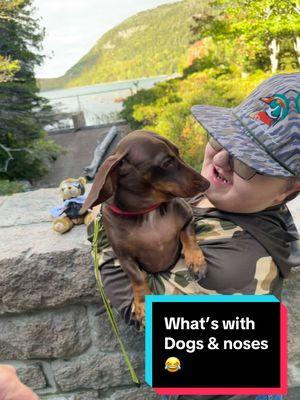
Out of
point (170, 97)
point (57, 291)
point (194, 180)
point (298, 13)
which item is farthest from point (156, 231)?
point (298, 13)

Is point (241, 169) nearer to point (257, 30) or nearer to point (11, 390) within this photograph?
point (11, 390)

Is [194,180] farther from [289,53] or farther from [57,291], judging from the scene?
[289,53]

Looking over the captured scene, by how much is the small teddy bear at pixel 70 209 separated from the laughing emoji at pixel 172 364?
0.71 m

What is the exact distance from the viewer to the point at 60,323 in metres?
1.77

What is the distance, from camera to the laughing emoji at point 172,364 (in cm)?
119

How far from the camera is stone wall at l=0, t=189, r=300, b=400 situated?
164cm

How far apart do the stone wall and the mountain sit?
4225 centimetres

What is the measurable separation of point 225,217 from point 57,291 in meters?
0.75

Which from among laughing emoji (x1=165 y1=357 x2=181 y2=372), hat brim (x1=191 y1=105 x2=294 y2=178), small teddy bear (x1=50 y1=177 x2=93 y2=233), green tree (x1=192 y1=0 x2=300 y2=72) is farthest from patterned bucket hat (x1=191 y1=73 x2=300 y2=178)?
green tree (x1=192 y1=0 x2=300 y2=72)

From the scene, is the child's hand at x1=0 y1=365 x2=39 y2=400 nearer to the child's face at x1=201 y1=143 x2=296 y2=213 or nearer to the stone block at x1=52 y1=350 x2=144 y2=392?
the child's face at x1=201 y1=143 x2=296 y2=213

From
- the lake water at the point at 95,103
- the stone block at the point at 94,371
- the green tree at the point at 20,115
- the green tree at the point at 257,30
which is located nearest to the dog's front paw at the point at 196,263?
the stone block at the point at 94,371

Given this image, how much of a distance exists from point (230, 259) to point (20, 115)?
28.4 feet

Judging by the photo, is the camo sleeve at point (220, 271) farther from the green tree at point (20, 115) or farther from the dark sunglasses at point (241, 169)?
the green tree at point (20, 115)

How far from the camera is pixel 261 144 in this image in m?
1.20
